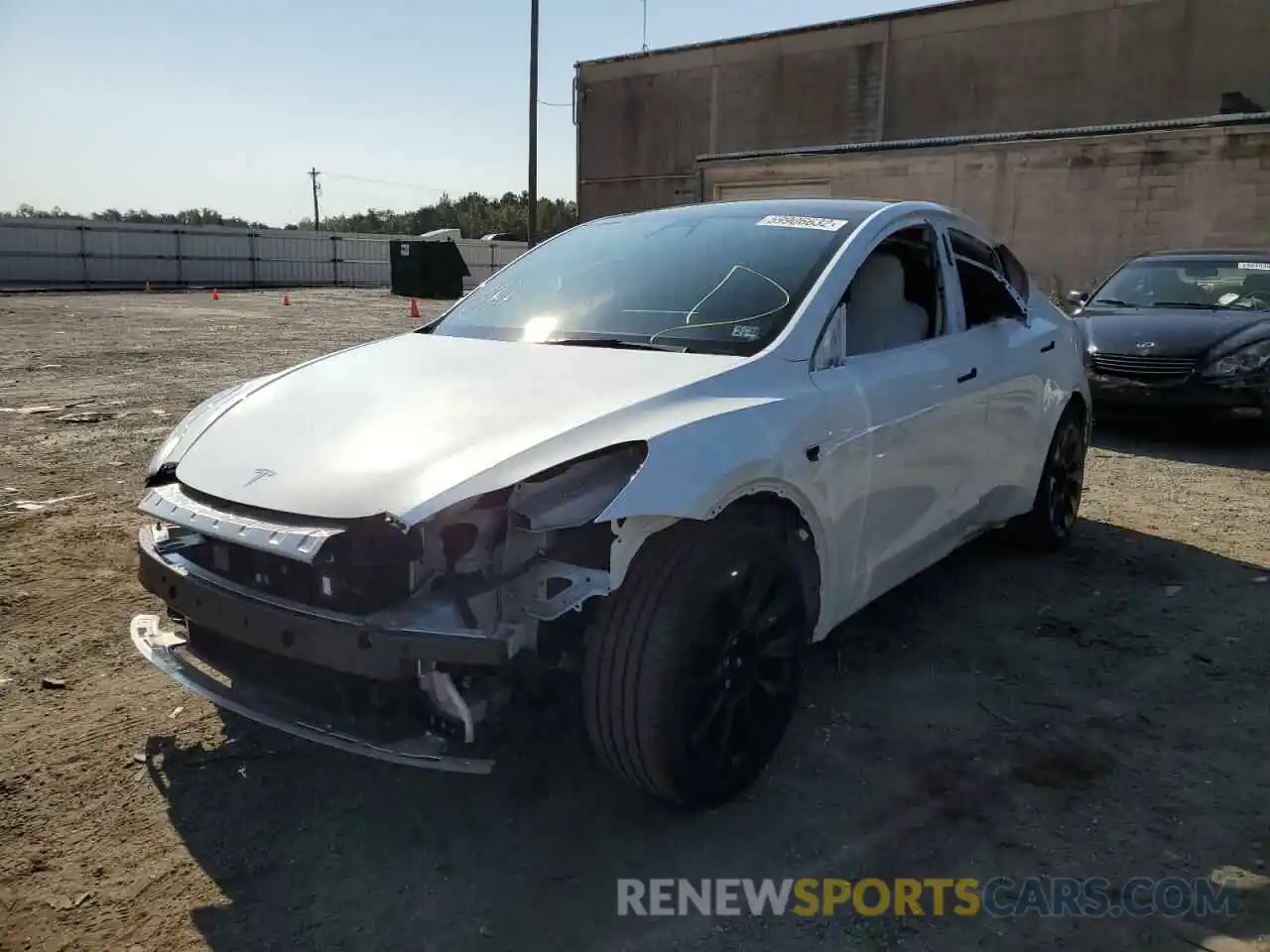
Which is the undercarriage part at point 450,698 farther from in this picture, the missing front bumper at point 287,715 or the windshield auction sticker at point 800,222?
the windshield auction sticker at point 800,222

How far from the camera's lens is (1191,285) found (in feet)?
28.7

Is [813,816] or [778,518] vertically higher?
[778,518]

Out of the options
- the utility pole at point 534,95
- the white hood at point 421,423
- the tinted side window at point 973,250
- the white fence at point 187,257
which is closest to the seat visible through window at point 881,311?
the tinted side window at point 973,250

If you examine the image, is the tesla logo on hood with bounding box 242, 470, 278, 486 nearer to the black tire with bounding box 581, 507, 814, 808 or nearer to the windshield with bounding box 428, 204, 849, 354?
the black tire with bounding box 581, 507, 814, 808

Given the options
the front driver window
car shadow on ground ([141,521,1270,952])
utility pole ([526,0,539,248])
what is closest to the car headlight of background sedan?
car shadow on ground ([141,521,1270,952])

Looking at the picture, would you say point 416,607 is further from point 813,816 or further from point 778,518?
point 813,816

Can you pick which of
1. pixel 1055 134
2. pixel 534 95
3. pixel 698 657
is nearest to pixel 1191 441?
pixel 698 657

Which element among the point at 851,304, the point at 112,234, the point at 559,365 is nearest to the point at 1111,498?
the point at 851,304

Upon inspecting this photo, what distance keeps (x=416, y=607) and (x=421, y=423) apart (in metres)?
0.57

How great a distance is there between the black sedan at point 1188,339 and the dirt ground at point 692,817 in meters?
Answer: 3.49

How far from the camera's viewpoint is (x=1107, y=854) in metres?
2.54

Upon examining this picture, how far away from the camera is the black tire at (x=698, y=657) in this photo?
2.35m

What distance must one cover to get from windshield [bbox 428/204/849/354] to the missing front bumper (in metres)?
1.45

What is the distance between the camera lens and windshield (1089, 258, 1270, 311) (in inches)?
330
